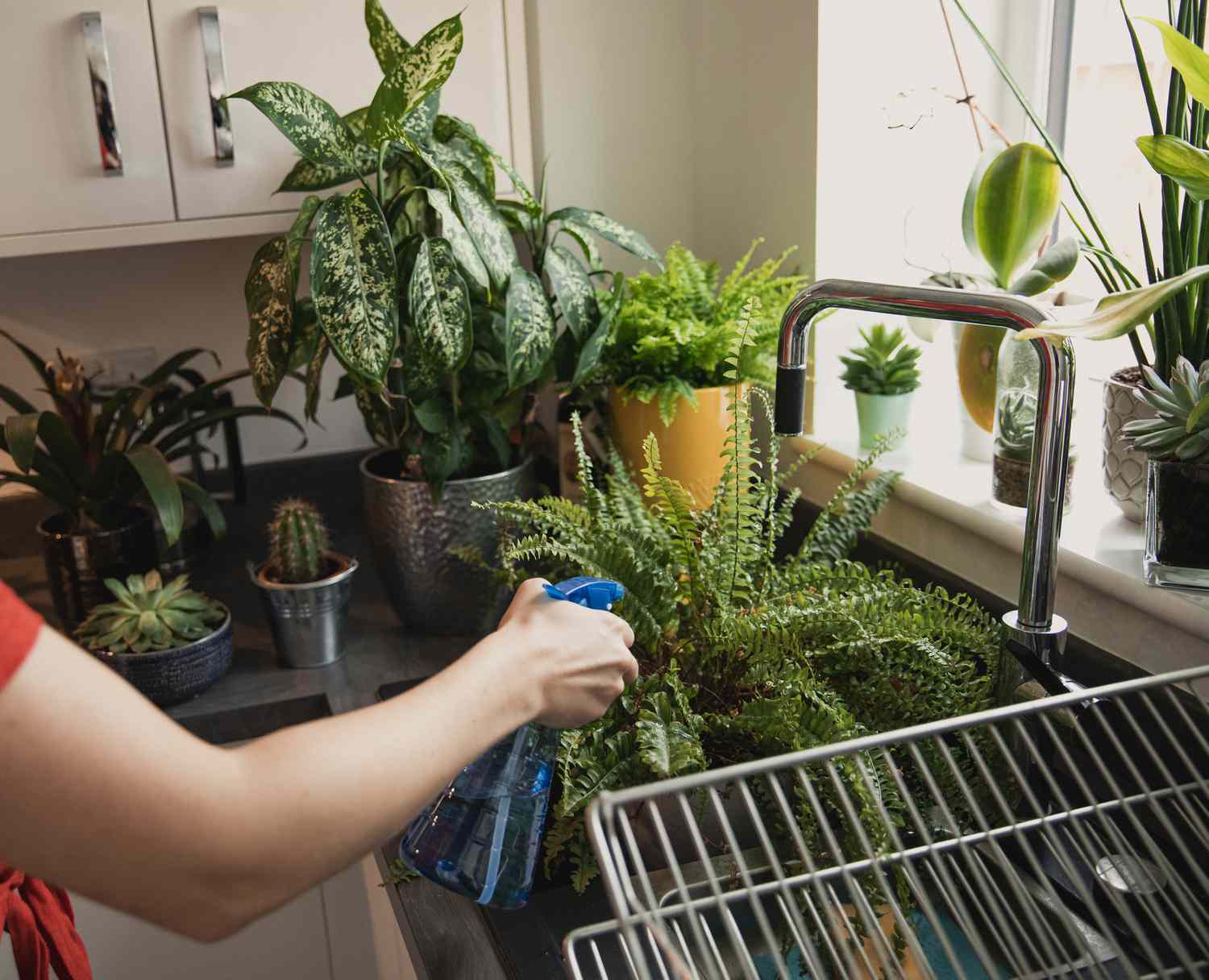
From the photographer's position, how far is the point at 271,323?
1226 millimetres

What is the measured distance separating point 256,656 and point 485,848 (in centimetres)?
65

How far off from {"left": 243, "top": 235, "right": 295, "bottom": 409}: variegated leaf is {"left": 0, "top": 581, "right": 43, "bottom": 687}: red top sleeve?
0.74 m

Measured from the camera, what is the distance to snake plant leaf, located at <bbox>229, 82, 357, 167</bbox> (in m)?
1.14

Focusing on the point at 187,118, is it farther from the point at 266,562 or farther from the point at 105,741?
the point at 105,741

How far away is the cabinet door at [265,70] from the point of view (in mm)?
1354

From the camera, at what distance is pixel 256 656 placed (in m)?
1.42

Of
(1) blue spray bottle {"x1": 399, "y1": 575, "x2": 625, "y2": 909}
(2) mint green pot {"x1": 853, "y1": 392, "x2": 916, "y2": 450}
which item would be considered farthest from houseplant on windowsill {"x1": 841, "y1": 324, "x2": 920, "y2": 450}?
(1) blue spray bottle {"x1": 399, "y1": 575, "x2": 625, "y2": 909}

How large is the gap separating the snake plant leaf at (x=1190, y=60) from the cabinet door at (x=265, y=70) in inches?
35.8

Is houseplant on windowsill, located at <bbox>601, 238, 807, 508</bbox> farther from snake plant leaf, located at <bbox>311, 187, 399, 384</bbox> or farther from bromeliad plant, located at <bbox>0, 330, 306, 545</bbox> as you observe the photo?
bromeliad plant, located at <bbox>0, 330, 306, 545</bbox>

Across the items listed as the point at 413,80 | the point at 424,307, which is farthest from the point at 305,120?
the point at 424,307

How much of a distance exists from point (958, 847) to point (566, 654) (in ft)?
0.89

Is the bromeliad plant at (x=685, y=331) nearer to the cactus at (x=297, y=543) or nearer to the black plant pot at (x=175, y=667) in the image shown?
the cactus at (x=297, y=543)

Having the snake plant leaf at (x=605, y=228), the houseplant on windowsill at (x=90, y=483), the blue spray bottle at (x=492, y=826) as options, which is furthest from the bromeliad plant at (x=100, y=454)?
the blue spray bottle at (x=492, y=826)

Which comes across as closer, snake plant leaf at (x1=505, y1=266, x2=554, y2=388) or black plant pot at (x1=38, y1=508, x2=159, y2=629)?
snake plant leaf at (x1=505, y1=266, x2=554, y2=388)
